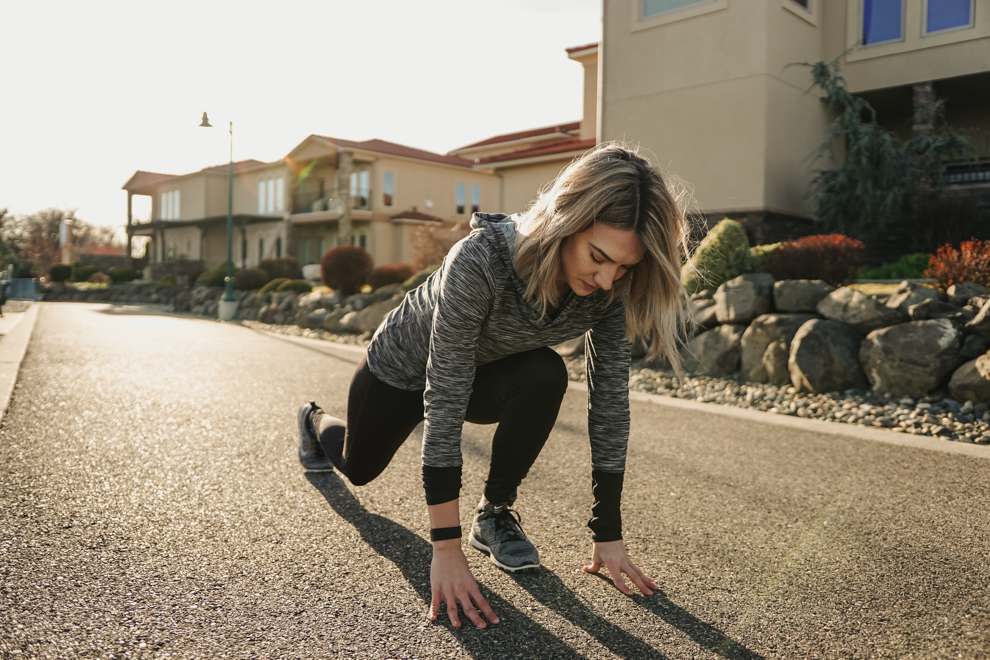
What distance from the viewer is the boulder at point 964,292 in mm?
5828

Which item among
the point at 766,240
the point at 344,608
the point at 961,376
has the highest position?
the point at 766,240

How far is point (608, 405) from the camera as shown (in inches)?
89.3

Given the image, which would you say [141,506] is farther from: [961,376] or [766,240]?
[766,240]

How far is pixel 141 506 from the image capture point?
9.29 feet

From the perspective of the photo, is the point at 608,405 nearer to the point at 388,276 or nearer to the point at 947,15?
the point at 947,15

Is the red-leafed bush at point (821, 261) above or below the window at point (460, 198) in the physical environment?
below

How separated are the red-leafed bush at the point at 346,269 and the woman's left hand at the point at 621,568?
1404 centimetres

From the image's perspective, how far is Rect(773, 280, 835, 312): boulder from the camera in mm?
6688

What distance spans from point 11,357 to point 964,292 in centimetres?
912

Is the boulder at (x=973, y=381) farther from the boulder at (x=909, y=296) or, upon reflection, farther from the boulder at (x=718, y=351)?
the boulder at (x=718, y=351)

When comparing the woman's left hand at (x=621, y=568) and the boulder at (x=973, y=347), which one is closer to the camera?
the woman's left hand at (x=621, y=568)

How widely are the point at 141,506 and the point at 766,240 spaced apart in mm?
10465

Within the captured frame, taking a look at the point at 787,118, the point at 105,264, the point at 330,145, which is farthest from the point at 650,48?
the point at 105,264

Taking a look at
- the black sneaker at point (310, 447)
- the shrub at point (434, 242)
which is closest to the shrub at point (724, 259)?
the black sneaker at point (310, 447)
